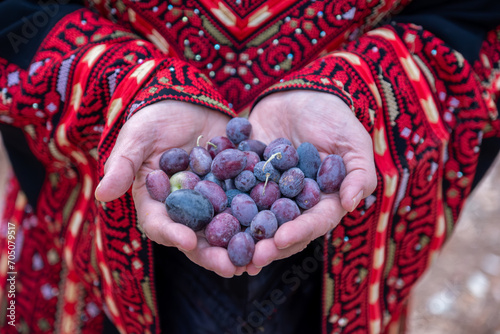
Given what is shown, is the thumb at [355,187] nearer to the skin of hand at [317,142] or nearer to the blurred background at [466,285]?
the skin of hand at [317,142]

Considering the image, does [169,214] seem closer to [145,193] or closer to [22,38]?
[145,193]

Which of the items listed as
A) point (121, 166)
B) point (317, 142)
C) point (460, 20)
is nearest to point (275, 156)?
point (317, 142)

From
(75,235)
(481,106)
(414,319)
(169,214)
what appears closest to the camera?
(169,214)

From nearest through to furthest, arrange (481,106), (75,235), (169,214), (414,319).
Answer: (169,214), (481,106), (75,235), (414,319)

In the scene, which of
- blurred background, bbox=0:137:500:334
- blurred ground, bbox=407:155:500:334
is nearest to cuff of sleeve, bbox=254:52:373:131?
blurred background, bbox=0:137:500:334

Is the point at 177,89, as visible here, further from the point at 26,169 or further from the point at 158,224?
the point at 26,169

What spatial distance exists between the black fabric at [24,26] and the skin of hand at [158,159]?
11.5 inches

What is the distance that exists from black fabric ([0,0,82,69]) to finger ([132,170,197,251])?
13.6 inches

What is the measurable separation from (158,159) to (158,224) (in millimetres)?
191

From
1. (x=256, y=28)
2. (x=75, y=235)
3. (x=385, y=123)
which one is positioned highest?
(x=256, y=28)

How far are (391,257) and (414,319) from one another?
124cm

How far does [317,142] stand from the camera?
0.91 metres

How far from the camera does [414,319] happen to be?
2.02 m

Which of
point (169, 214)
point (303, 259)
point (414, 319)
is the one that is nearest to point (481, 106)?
point (303, 259)
